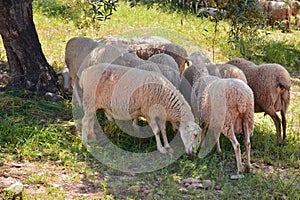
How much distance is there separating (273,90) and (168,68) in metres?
1.44

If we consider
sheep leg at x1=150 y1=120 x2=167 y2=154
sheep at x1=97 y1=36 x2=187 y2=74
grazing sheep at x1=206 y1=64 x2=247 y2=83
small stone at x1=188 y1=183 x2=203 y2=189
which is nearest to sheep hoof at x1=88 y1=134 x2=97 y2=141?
sheep leg at x1=150 y1=120 x2=167 y2=154

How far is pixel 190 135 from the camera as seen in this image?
5.88m

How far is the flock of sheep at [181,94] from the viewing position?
566cm

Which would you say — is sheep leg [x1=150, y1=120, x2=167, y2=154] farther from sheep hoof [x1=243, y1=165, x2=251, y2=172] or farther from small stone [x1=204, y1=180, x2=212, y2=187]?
sheep hoof [x1=243, y1=165, x2=251, y2=172]

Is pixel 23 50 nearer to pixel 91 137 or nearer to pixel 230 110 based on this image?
pixel 91 137

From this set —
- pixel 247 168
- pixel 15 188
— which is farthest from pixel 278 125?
pixel 15 188

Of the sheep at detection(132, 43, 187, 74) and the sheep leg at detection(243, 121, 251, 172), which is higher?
the sheep at detection(132, 43, 187, 74)

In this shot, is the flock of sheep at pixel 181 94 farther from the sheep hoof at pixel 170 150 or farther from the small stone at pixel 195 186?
the small stone at pixel 195 186

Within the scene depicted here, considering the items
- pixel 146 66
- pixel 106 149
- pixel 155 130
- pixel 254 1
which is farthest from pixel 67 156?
pixel 254 1

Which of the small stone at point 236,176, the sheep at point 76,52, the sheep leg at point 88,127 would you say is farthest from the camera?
the sheep at point 76,52

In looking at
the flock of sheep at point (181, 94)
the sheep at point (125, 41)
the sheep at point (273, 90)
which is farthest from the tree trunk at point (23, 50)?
the sheep at point (273, 90)

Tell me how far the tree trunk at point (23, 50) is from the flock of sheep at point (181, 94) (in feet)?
1.67

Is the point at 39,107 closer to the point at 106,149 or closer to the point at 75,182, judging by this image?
the point at 106,149

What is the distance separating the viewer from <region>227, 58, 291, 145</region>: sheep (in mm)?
6652
